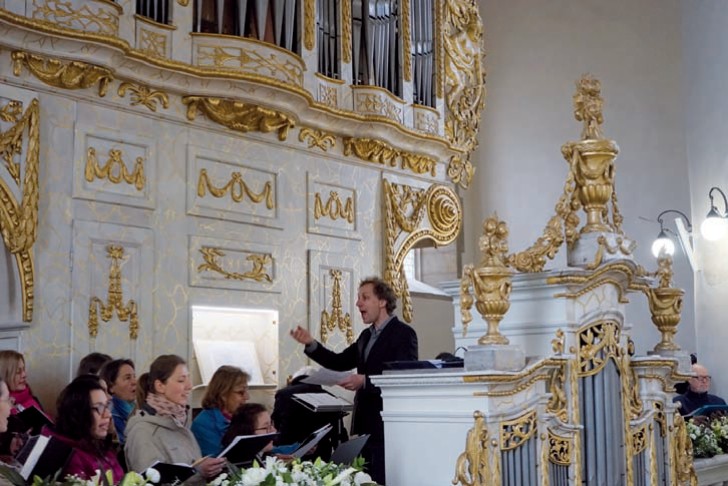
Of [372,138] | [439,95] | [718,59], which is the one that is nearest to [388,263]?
[372,138]

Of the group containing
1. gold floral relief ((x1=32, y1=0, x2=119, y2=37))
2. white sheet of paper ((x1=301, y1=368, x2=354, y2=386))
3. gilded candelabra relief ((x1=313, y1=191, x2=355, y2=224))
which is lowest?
white sheet of paper ((x1=301, y1=368, x2=354, y2=386))

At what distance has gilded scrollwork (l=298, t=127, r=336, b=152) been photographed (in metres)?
10.6

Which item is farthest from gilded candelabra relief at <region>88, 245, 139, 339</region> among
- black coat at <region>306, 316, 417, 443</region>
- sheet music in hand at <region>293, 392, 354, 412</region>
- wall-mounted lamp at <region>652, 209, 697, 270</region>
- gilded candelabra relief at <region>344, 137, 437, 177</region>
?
wall-mounted lamp at <region>652, 209, 697, 270</region>

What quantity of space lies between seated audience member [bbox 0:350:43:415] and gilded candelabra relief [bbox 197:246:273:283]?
2.36m

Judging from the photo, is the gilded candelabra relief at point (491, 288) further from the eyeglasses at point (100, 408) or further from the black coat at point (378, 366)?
the eyeglasses at point (100, 408)

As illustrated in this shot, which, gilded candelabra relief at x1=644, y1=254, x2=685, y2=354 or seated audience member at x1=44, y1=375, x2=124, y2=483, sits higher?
gilded candelabra relief at x1=644, y1=254, x2=685, y2=354

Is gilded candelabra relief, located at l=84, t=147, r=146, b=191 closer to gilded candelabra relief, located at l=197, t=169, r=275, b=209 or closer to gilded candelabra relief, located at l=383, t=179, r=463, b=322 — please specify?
gilded candelabra relief, located at l=197, t=169, r=275, b=209

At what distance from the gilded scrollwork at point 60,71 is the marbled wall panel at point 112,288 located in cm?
112

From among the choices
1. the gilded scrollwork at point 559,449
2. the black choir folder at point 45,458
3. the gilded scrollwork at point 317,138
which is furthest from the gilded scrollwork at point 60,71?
the gilded scrollwork at point 559,449

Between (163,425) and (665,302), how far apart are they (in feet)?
12.5

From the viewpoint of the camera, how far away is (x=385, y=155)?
1155 centimetres

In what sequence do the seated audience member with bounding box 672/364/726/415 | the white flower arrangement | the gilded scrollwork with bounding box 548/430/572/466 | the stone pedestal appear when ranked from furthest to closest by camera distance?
the seated audience member with bounding box 672/364/726/415, the gilded scrollwork with bounding box 548/430/572/466, the stone pedestal, the white flower arrangement

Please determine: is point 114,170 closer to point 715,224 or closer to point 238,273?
point 238,273

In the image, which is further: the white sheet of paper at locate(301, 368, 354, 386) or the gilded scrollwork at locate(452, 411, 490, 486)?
the white sheet of paper at locate(301, 368, 354, 386)
